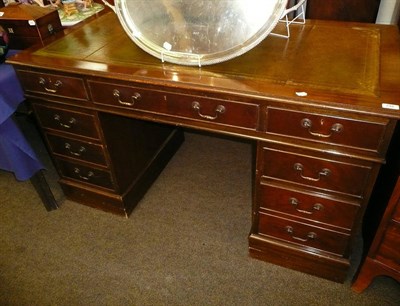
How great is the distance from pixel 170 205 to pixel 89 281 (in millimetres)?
528

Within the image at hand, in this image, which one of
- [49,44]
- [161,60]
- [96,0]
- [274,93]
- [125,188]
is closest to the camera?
[274,93]

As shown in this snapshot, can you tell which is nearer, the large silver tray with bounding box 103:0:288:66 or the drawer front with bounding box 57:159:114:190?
the large silver tray with bounding box 103:0:288:66

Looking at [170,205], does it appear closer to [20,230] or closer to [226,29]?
[20,230]

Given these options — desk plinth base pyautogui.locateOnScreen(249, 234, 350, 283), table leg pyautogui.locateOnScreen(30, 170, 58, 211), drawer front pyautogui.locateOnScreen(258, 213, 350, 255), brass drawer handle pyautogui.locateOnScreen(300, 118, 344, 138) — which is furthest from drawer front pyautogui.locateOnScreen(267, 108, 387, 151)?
table leg pyautogui.locateOnScreen(30, 170, 58, 211)

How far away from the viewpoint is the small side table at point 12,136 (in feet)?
4.31

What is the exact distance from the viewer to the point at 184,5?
3.72 ft

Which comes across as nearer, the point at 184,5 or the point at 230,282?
the point at 184,5

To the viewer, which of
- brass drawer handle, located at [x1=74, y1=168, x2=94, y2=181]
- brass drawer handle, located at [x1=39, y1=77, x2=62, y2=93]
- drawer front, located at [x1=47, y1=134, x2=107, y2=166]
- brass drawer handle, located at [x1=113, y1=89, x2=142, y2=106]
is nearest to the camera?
brass drawer handle, located at [x1=113, y1=89, x2=142, y2=106]

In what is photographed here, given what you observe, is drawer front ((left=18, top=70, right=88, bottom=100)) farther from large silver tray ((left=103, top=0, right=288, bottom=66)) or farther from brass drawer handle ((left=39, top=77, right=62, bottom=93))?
large silver tray ((left=103, top=0, right=288, bottom=66))

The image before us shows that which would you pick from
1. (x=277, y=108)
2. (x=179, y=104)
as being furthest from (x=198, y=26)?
Result: (x=277, y=108)

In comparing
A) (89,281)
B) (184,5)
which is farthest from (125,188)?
(184,5)

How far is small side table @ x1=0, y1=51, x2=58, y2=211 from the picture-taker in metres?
1.31

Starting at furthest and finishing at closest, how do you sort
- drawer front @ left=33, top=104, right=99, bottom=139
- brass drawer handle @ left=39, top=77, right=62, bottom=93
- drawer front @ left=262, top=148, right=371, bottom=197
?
drawer front @ left=33, top=104, right=99, bottom=139 < brass drawer handle @ left=39, top=77, right=62, bottom=93 < drawer front @ left=262, top=148, right=371, bottom=197

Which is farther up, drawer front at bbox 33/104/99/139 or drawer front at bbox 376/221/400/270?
drawer front at bbox 33/104/99/139
